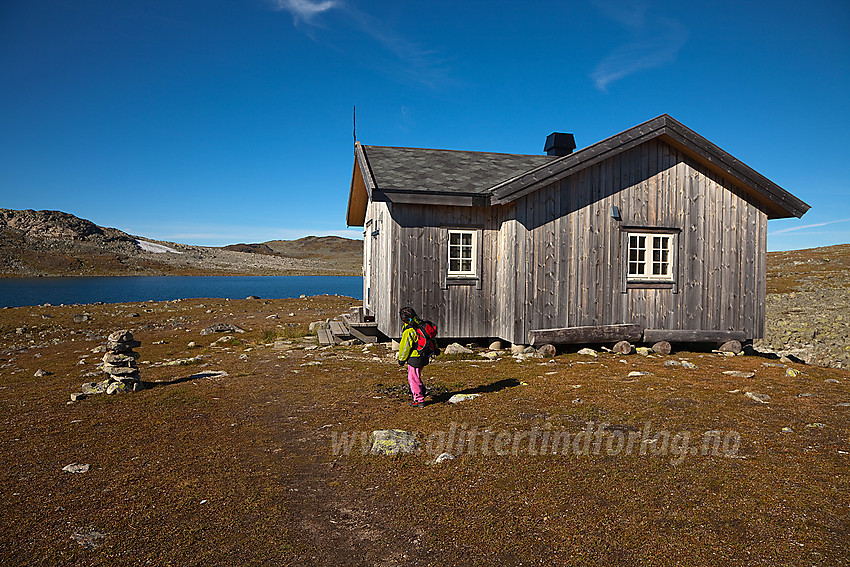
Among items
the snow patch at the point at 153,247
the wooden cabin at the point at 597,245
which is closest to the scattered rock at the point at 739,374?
the wooden cabin at the point at 597,245

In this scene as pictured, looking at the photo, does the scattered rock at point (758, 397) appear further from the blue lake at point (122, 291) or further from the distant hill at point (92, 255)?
the distant hill at point (92, 255)

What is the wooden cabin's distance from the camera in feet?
42.4

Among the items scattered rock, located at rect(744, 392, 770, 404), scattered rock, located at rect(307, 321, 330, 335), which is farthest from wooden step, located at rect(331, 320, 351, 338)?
scattered rock, located at rect(744, 392, 770, 404)

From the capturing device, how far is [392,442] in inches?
255

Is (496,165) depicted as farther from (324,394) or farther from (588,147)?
(324,394)

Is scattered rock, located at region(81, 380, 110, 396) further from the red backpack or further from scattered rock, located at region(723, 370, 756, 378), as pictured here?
scattered rock, located at region(723, 370, 756, 378)

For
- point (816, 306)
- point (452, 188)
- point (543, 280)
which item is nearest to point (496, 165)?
point (452, 188)

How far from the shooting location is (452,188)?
1348 cm

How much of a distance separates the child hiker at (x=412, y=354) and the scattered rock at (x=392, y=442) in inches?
53.5

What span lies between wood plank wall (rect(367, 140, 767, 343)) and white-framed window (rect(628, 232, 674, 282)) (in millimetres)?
291

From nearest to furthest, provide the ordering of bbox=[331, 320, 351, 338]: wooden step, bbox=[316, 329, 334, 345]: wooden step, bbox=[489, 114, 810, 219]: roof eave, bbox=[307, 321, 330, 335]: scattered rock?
bbox=[489, 114, 810, 219]: roof eave < bbox=[316, 329, 334, 345]: wooden step < bbox=[331, 320, 351, 338]: wooden step < bbox=[307, 321, 330, 335]: scattered rock

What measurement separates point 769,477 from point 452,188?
9976 millimetres

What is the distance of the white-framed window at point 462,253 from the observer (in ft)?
45.0

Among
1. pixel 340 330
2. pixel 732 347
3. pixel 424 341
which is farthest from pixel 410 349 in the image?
pixel 732 347
